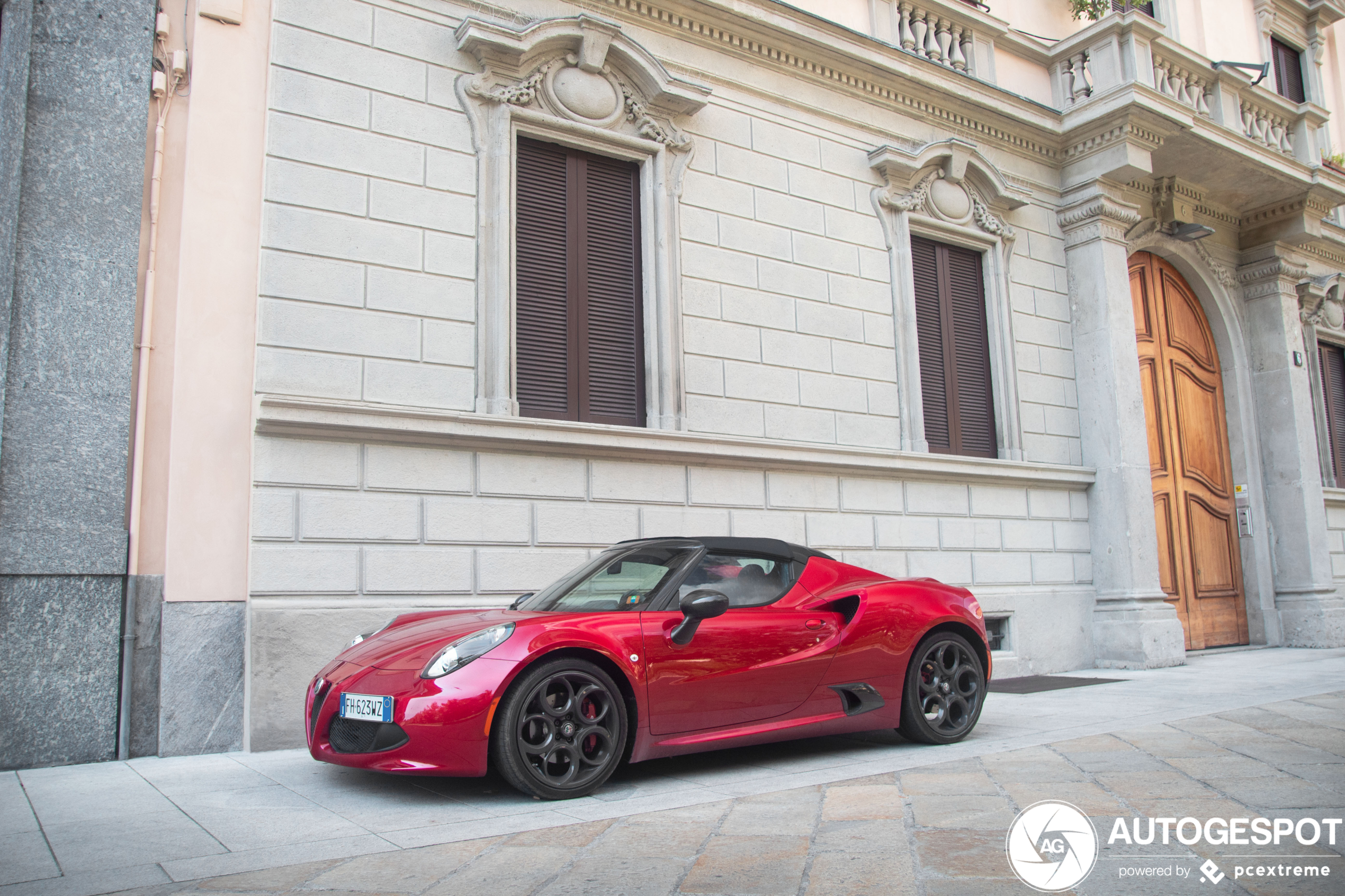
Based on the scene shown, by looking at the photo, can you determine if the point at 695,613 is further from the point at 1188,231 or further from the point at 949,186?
the point at 1188,231

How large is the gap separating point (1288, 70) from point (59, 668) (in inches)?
766

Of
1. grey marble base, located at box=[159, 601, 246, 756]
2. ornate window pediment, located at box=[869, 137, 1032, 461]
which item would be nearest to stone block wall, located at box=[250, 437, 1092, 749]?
grey marble base, located at box=[159, 601, 246, 756]

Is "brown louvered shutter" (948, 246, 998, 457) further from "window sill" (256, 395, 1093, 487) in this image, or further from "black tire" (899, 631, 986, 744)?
"black tire" (899, 631, 986, 744)

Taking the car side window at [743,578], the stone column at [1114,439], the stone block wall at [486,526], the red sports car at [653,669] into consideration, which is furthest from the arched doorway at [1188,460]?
the car side window at [743,578]

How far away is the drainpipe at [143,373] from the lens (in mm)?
6020

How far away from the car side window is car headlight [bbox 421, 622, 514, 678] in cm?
102

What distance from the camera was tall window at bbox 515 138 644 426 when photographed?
8.02 meters

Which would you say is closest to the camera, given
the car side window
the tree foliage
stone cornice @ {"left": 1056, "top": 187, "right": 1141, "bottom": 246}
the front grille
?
the front grille

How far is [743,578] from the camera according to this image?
17.4 feet

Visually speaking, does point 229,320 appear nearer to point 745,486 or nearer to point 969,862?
point 745,486

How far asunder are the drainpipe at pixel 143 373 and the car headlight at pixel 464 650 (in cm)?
289

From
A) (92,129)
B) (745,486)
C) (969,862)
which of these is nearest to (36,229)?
(92,129)

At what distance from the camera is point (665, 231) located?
8648 mm

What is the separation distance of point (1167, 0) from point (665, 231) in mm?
10330
